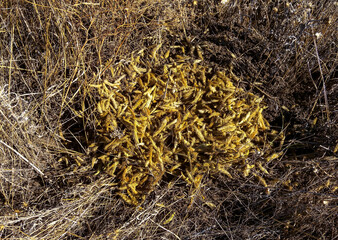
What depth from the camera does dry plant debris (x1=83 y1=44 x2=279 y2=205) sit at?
86.0 inches

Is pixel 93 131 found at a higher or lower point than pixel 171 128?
lower

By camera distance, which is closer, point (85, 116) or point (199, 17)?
point (85, 116)

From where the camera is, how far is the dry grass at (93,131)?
216cm

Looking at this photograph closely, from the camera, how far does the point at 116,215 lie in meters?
2.21

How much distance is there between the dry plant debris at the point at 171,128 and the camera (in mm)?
2184

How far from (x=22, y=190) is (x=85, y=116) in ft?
2.27

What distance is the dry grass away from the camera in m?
2.16

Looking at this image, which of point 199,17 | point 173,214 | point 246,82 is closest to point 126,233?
point 173,214

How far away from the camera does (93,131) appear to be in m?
2.29

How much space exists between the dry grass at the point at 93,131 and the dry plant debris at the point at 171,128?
4.2 inches

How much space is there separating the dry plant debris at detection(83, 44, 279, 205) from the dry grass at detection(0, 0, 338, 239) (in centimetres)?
11

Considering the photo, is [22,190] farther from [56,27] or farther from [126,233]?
[56,27]

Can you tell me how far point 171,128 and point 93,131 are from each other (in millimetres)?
579

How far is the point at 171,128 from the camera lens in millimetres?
2250
